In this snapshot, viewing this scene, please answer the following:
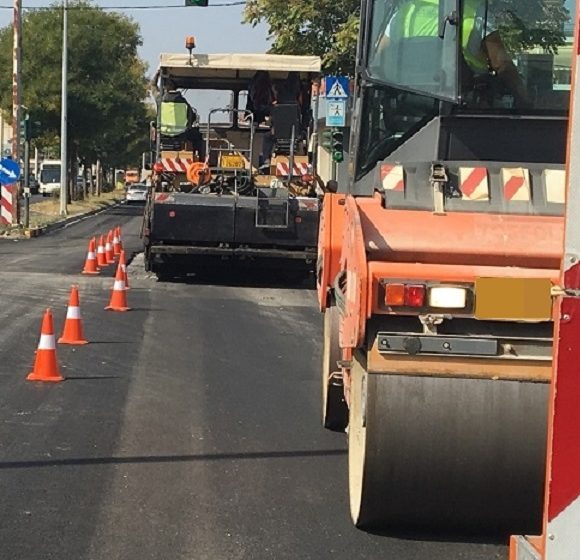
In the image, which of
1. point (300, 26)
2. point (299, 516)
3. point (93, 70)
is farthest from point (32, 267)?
point (93, 70)

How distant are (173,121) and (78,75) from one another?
32831 mm

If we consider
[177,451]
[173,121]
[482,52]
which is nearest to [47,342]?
[177,451]

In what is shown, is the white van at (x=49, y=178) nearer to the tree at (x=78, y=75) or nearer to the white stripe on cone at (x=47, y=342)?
the tree at (x=78, y=75)

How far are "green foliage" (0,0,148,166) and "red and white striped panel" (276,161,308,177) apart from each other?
31.9m

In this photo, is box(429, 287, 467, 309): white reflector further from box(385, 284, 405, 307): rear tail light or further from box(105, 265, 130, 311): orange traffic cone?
box(105, 265, 130, 311): orange traffic cone

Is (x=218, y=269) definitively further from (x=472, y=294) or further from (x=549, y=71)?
(x=472, y=294)

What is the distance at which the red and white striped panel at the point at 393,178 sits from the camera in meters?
5.19

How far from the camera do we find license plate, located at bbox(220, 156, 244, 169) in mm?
18020

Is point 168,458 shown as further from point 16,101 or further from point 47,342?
point 16,101

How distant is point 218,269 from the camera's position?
18.1 meters

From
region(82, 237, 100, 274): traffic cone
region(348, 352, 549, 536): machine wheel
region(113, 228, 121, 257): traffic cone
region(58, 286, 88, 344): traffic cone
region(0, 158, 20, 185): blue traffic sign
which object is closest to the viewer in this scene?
region(348, 352, 549, 536): machine wheel

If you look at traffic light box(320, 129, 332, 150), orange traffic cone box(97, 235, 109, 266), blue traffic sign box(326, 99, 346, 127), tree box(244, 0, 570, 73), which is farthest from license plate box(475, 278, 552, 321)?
tree box(244, 0, 570, 73)

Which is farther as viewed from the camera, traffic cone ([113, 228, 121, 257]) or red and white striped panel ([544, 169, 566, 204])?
A: traffic cone ([113, 228, 121, 257])

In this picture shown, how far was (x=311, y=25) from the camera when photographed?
2414cm
